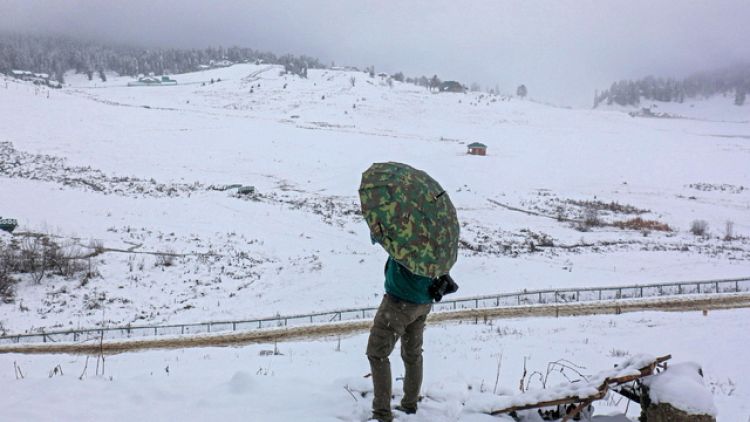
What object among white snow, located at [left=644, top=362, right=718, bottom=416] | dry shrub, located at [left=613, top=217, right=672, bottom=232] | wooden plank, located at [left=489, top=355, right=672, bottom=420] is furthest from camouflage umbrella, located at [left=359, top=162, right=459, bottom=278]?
dry shrub, located at [left=613, top=217, right=672, bottom=232]

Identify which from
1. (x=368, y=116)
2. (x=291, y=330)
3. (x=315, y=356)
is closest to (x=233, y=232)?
(x=291, y=330)

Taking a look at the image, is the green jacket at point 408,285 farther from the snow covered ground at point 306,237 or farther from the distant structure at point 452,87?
the distant structure at point 452,87

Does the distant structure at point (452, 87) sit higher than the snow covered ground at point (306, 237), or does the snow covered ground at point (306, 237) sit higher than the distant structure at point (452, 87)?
the distant structure at point (452, 87)

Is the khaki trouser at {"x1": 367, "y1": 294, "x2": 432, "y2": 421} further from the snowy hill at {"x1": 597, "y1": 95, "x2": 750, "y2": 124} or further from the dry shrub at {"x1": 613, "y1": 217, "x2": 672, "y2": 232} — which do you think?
the snowy hill at {"x1": 597, "y1": 95, "x2": 750, "y2": 124}

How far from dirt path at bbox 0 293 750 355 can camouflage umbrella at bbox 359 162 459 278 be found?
33.1ft

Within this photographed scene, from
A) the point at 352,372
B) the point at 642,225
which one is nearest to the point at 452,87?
the point at 642,225

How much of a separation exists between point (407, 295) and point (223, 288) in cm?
1662

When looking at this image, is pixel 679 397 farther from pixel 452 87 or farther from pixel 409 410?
pixel 452 87

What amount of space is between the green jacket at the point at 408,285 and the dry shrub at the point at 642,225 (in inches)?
1330

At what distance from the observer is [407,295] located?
4.45 meters

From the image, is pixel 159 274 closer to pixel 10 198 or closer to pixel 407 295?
pixel 10 198

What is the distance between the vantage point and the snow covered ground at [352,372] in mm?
4891

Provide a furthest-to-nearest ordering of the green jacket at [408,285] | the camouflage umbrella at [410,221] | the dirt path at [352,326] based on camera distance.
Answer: the dirt path at [352,326] → the green jacket at [408,285] → the camouflage umbrella at [410,221]

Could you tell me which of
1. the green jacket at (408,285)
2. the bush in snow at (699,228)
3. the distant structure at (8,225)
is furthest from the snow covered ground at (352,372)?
the bush in snow at (699,228)
